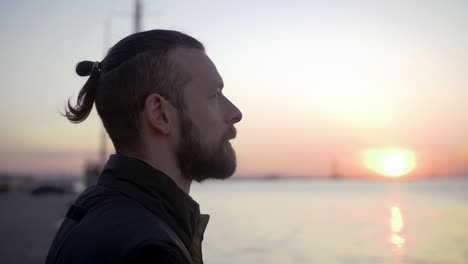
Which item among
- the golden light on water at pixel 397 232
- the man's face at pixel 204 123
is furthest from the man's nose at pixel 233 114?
the golden light on water at pixel 397 232

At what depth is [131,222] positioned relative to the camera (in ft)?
4.92

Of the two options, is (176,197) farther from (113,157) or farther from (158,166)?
(113,157)

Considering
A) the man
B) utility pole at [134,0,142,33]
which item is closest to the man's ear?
the man

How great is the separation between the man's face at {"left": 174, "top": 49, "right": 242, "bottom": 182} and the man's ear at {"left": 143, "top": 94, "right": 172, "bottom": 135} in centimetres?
6

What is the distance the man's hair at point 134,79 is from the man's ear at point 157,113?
25mm

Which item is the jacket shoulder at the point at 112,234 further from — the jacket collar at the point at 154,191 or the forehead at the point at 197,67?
the forehead at the point at 197,67

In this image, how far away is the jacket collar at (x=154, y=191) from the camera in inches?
67.9

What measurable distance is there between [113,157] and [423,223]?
138 ft

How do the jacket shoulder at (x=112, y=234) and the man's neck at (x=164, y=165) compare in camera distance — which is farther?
the man's neck at (x=164, y=165)

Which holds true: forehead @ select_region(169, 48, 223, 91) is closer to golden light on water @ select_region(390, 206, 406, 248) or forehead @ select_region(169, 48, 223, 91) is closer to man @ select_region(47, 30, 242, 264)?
man @ select_region(47, 30, 242, 264)

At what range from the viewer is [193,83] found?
2037mm

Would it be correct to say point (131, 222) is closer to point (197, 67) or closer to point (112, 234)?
point (112, 234)

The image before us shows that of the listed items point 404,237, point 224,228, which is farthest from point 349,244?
point 224,228

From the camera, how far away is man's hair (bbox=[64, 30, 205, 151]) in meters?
1.96
